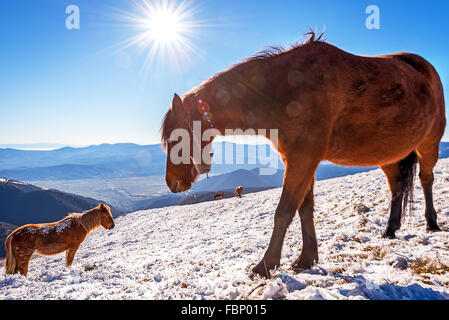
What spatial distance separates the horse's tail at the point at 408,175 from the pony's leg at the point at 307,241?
2.58m

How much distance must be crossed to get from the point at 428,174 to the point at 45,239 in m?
10.1

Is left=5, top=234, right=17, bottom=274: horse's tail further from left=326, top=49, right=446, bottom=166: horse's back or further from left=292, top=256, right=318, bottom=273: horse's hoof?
left=326, top=49, right=446, bottom=166: horse's back

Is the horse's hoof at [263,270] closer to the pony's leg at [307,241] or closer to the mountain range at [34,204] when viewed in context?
the pony's leg at [307,241]

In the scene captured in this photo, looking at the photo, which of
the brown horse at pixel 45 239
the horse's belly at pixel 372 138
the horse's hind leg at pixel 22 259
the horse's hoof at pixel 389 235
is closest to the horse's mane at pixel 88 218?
the brown horse at pixel 45 239

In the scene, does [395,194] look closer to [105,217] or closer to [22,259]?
[105,217]

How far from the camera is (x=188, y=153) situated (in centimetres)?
298

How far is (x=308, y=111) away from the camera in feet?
8.65

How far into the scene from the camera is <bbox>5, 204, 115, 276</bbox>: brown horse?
18.9ft

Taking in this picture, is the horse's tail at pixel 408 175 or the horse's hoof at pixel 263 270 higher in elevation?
the horse's tail at pixel 408 175

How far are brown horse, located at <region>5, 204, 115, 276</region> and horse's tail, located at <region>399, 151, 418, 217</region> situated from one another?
8985mm

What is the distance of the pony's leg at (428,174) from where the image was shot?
13.3 feet
